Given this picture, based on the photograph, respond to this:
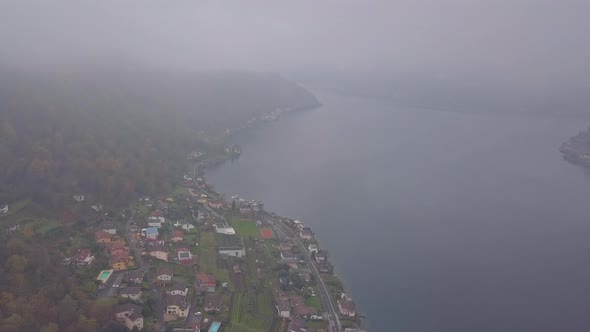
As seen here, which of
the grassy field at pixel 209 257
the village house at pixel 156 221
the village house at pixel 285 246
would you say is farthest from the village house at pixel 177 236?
the village house at pixel 285 246

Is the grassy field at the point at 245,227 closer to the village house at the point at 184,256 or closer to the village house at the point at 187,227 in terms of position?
the village house at the point at 187,227

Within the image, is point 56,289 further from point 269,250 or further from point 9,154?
point 9,154

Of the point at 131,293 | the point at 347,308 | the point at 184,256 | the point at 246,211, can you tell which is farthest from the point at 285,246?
the point at 131,293

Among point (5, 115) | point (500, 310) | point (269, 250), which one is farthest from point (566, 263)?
point (5, 115)

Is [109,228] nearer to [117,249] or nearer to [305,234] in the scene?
[117,249]

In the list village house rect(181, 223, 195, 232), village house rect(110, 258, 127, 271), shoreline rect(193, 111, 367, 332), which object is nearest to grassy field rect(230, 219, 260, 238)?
shoreline rect(193, 111, 367, 332)

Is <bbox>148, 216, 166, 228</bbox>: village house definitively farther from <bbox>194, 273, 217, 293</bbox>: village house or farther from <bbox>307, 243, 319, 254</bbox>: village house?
<bbox>307, 243, 319, 254</bbox>: village house

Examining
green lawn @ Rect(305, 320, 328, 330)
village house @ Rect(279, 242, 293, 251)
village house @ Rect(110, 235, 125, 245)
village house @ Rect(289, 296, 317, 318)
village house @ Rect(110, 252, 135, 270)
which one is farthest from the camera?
village house @ Rect(279, 242, 293, 251)
